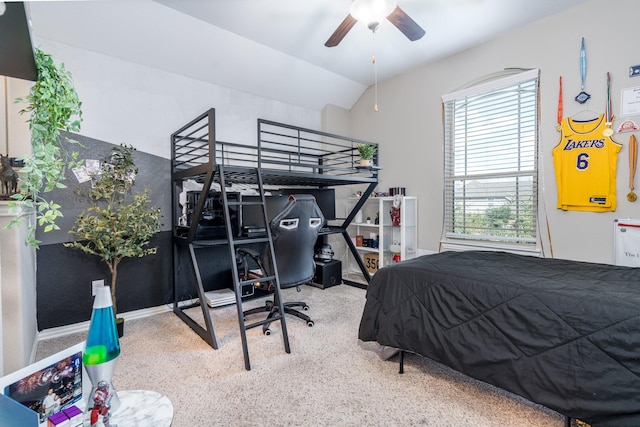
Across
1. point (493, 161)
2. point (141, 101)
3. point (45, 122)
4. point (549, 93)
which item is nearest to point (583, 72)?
point (549, 93)

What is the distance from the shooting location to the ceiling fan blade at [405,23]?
213 centimetres

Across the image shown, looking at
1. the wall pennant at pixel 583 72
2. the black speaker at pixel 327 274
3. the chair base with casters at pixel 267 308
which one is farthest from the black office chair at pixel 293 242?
the wall pennant at pixel 583 72

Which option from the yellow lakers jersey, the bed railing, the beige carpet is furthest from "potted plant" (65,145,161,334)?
the yellow lakers jersey

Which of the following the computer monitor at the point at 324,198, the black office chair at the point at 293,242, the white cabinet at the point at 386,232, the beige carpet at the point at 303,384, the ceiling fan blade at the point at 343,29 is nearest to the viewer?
the beige carpet at the point at 303,384

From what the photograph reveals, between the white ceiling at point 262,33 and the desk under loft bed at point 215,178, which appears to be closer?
the desk under loft bed at point 215,178

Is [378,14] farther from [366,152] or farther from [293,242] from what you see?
[293,242]

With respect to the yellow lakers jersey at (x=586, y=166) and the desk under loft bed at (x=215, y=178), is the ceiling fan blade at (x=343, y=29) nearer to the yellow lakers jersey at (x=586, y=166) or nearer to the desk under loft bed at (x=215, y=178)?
the desk under loft bed at (x=215, y=178)

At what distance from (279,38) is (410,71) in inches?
69.6

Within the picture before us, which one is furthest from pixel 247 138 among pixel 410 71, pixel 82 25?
pixel 410 71

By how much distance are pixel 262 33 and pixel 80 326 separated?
3271 mm

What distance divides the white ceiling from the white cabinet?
1763 millimetres

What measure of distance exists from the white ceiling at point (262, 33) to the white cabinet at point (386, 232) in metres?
1.76

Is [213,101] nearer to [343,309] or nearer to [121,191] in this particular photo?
[121,191]

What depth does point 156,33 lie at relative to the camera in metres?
2.84
